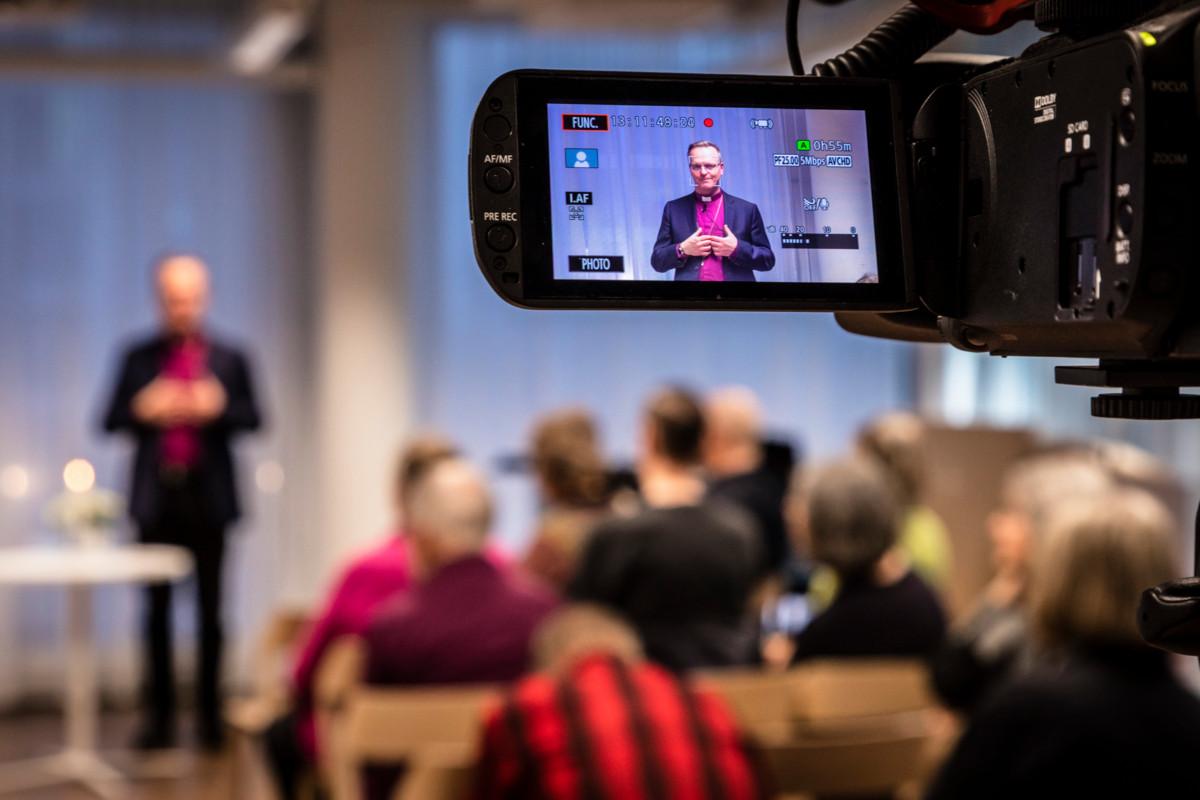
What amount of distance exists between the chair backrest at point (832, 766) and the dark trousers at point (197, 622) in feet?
11.6

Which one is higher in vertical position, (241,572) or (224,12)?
(224,12)

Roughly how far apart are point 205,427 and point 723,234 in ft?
16.9

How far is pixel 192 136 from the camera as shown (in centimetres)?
712

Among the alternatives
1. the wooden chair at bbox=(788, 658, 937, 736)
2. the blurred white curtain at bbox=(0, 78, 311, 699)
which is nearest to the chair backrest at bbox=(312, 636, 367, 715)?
the wooden chair at bbox=(788, 658, 937, 736)

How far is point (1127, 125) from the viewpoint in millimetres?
1008

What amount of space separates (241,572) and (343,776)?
380 centimetres

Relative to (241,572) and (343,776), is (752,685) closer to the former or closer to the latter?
(343,776)

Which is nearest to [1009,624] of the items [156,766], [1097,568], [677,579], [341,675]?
[677,579]

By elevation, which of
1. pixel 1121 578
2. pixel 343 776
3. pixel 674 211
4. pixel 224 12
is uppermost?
pixel 224 12

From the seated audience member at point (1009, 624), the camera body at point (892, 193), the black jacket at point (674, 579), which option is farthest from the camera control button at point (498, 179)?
the black jacket at point (674, 579)

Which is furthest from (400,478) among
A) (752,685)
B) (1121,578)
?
(1121,578)

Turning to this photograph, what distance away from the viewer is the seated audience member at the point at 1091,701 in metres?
2.19

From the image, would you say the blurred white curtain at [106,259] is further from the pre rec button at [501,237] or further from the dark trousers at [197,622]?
the pre rec button at [501,237]

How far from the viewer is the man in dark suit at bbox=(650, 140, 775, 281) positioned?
1179 mm
